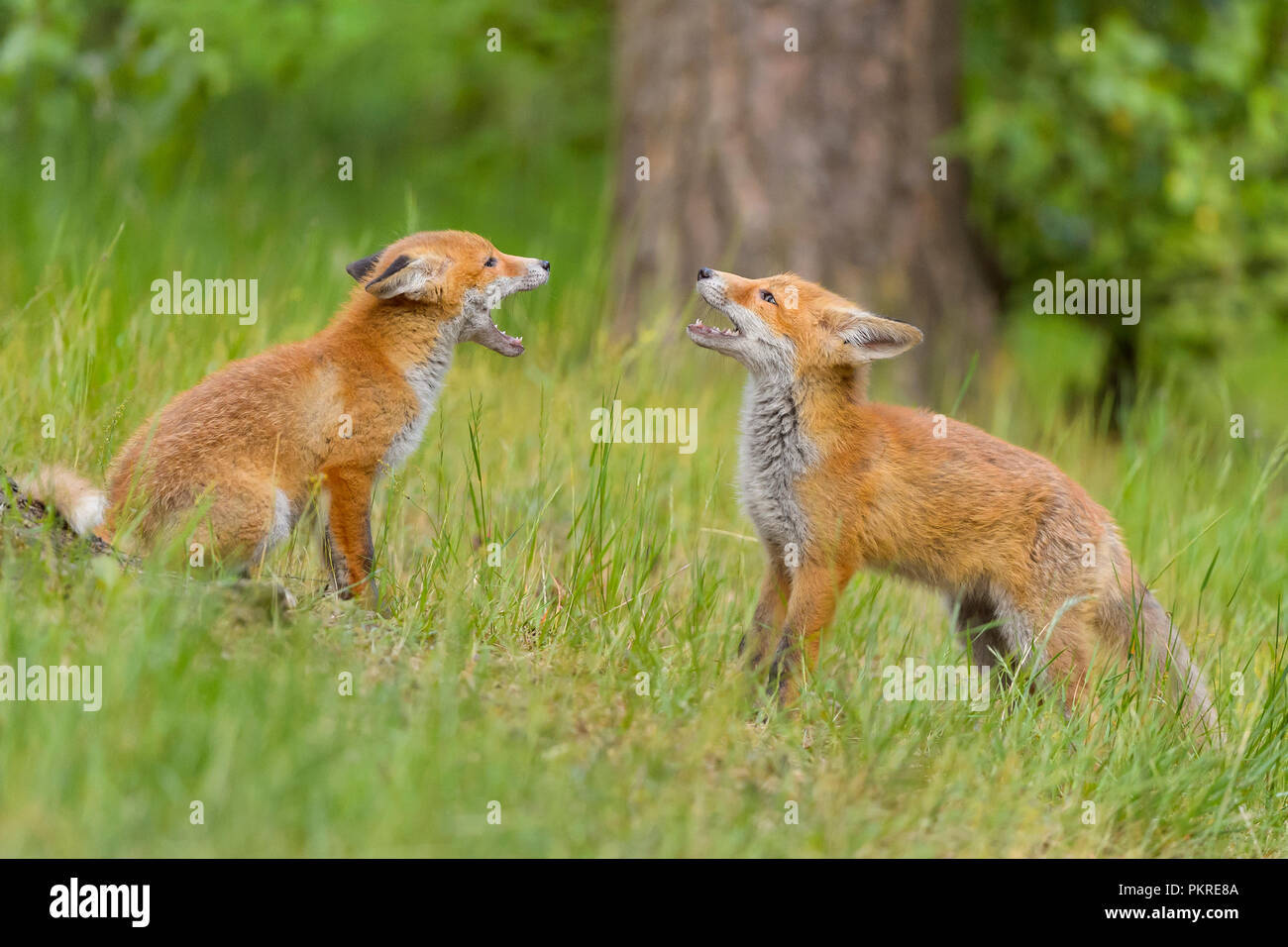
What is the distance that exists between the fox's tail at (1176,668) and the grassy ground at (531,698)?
97mm

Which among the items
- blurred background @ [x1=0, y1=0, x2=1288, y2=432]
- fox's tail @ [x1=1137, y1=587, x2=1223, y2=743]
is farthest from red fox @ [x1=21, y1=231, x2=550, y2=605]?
fox's tail @ [x1=1137, y1=587, x2=1223, y2=743]

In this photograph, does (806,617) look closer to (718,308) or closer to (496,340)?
(718,308)

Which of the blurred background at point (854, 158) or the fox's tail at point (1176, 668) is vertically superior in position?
the blurred background at point (854, 158)

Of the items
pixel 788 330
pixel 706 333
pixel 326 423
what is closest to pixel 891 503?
pixel 788 330

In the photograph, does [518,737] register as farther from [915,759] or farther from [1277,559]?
[1277,559]

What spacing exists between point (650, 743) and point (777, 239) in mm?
6005

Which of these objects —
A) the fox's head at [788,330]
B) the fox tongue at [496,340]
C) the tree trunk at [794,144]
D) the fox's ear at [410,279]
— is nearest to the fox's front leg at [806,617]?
the fox's head at [788,330]

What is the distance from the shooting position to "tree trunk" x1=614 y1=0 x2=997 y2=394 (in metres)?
9.05

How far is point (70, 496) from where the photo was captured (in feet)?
13.8

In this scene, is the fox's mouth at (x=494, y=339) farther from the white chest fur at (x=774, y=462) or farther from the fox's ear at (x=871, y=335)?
the fox's ear at (x=871, y=335)

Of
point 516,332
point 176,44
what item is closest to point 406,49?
point 176,44

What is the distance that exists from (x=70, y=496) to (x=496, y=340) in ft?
5.49

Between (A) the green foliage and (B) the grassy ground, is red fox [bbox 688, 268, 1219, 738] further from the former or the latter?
(A) the green foliage

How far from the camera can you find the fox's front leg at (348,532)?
4555mm
